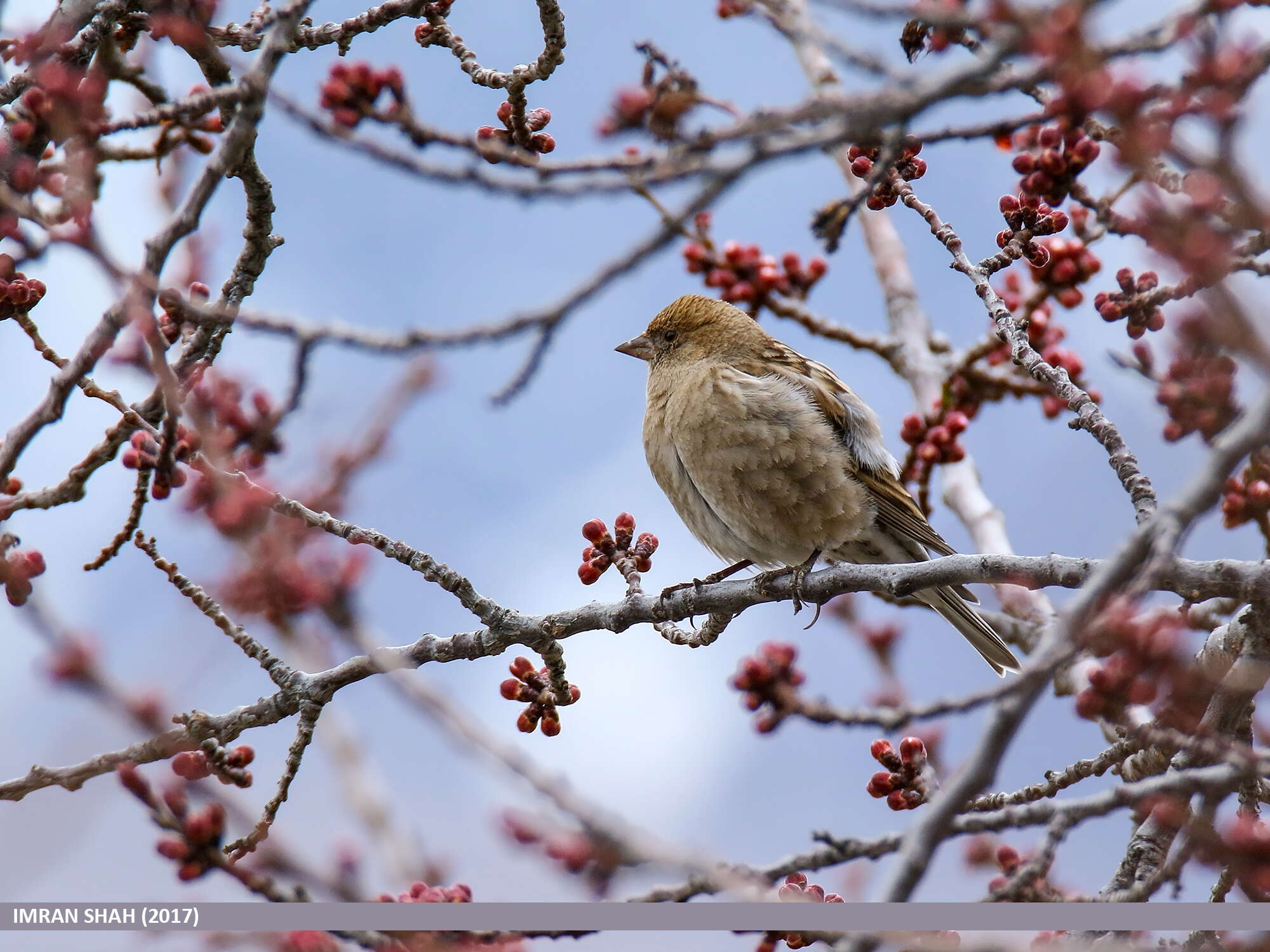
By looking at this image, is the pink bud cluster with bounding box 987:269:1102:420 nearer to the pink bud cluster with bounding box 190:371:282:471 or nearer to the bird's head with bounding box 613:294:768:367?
the bird's head with bounding box 613:294:768:367

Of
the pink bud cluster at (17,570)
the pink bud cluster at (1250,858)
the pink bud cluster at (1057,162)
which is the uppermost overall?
the pink bud cluster at (1057,162)

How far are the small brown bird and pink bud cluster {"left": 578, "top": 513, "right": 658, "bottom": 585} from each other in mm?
595

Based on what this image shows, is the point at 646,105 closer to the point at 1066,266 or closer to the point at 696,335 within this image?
the point at 1066,266

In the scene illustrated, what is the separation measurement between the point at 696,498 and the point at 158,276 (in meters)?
3.07

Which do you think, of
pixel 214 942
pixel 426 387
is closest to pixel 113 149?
pixel 426 387

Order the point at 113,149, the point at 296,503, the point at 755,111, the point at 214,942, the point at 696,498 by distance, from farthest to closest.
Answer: the point at 696,498
the point at 113,149
the point at 296,503
the point at 214,942
the point at 755,111

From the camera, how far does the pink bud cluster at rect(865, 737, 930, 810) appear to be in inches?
125

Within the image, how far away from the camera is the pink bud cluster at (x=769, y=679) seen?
8.75ft

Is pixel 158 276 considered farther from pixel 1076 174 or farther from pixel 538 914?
pixel 1076 174

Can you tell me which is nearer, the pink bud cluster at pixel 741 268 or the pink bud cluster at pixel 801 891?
the pink bud cluster at pixel 801 891

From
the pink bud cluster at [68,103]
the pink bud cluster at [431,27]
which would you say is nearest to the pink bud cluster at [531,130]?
the pink bud cluster at [431,27]

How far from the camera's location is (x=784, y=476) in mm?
4688

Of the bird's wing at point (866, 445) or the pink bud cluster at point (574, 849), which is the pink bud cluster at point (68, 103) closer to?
the pink bud cluster at point (574, 849)

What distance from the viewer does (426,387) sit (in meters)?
2.63
